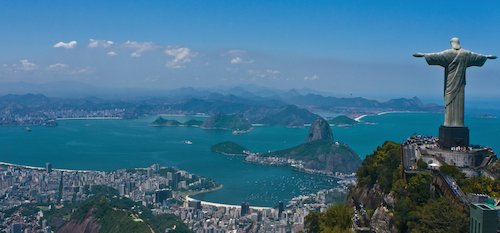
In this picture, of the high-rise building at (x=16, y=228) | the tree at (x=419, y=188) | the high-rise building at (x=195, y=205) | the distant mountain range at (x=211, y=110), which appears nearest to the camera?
the tree at (x=419, y=188)

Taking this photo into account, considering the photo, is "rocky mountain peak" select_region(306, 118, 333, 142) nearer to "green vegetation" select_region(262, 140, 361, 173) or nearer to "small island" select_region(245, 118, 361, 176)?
"small island" select_region(245, 118, 361, 176)

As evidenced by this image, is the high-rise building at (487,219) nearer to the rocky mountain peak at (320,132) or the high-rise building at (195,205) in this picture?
the high-rise building at (195,205)

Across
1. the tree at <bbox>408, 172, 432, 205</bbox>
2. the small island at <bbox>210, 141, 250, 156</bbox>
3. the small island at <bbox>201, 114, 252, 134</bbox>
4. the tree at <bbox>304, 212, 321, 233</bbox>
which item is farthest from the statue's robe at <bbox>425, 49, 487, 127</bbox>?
the small island at <bbox>201, 114, 252, 134</bbox>

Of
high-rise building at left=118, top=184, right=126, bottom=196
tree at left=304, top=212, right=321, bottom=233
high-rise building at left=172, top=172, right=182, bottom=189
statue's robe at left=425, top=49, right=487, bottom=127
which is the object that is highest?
statue's robe at left=425, top=49, right=487, bottom=127

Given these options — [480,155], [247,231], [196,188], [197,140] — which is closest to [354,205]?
[480,155]

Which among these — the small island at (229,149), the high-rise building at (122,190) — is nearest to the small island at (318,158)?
the small island at (229,149)

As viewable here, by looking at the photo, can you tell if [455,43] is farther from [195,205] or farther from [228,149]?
[228,149]

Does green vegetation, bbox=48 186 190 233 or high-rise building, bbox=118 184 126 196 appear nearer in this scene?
green vegetation, bbox=48 186 190 233
